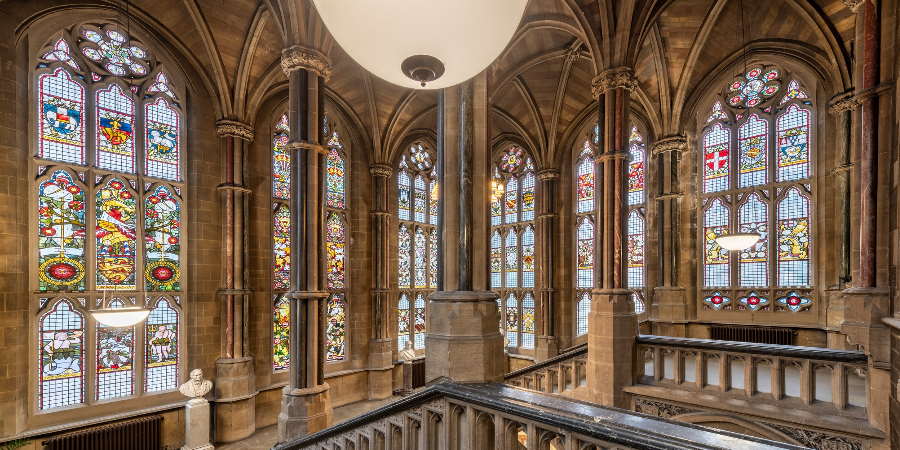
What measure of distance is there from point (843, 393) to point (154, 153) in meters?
11.1

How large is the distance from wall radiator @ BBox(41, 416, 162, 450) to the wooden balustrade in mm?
8319

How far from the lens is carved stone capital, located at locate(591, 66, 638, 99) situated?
696cm

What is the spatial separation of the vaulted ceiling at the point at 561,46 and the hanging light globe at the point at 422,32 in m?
5.69

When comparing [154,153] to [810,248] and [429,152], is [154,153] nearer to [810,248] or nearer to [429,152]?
[429,152]

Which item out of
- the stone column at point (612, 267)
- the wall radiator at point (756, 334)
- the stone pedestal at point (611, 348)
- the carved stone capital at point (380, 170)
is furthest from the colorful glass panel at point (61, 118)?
the wall radiator at point (756, 334)

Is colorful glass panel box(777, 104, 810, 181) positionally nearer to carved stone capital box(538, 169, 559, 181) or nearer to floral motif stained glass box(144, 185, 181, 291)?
carved stone capital box(538, 169, 559, 181)

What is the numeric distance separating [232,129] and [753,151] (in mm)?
11463

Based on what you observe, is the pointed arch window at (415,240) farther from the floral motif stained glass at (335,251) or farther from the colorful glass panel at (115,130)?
the colorful glass panel at (115,130)

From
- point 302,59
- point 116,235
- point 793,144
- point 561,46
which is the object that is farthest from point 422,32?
point 793,144

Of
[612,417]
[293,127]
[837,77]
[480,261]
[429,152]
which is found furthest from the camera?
[429,152]

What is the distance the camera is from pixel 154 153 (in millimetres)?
8578

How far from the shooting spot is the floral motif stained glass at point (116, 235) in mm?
7723

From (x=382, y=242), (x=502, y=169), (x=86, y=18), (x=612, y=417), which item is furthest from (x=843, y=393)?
(x=86, y=18)

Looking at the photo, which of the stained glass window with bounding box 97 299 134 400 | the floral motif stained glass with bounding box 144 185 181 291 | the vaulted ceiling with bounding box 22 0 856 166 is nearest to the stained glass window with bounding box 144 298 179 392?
the stained glass window with bounding box 97 299 134 400
